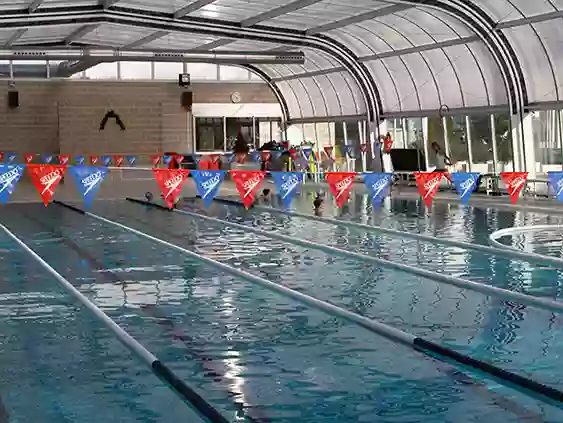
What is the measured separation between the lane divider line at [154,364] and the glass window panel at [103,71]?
2881cm

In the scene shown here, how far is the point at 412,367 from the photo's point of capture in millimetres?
7254

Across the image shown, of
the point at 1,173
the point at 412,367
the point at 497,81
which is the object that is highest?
the point at 497,81

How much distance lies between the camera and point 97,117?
39469 millimetres

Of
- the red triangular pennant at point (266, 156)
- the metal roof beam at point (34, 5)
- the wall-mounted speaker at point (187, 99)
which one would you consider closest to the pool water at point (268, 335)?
the metal roof beam at point (34, 5)

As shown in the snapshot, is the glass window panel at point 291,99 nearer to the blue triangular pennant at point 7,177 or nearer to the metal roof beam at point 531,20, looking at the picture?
the metal roof beam at point 531,20

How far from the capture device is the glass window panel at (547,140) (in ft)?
79.0

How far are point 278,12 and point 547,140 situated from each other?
7.52m

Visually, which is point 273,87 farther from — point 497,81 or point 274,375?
point 274,375

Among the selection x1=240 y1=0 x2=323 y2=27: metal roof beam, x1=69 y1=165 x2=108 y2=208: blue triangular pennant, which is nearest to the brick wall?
x1=240 y1=0 x2=323 y2=27: metal roof beam

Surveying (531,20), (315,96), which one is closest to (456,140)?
(531,20)

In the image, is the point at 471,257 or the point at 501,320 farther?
the point at 471,257

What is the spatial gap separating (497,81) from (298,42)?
21.1ft

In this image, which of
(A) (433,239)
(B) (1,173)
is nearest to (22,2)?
(B) (1,173)

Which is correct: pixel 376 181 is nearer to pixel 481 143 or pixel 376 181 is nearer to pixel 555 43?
pixel 555 43
